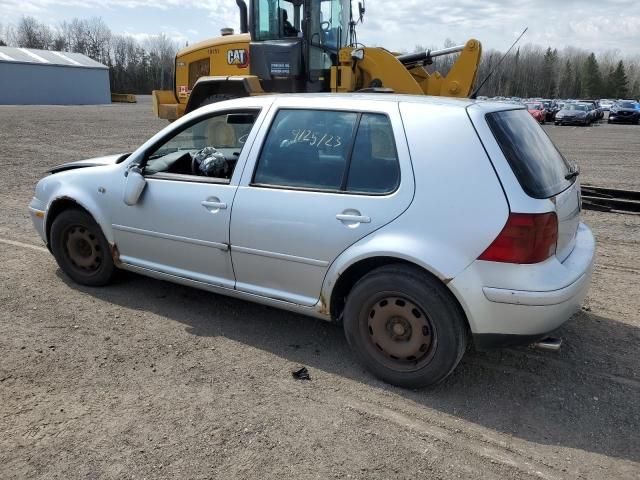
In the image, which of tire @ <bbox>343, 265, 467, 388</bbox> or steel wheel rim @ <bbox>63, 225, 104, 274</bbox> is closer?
tire @ <bbox>343, 265, 467, 388</bbox>

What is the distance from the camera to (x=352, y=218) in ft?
10.3

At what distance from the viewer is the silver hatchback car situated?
112 inches

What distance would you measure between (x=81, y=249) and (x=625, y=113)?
41387 mm

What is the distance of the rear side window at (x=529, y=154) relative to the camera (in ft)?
9.53

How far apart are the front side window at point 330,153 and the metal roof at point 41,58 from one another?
5777cm

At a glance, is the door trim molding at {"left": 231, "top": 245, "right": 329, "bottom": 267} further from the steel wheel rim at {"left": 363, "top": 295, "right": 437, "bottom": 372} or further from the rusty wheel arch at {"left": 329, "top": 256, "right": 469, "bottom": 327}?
the steel wheel rim at {"left": 363, "top": 295, "right": 437, "bottom": 372}

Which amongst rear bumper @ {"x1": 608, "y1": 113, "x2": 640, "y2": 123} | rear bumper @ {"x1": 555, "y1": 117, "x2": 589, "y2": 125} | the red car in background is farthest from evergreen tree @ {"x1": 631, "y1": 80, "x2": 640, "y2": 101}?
rear bumper @ {"x1": 555, "y1": 117, "x2": 589, "y2": 125}

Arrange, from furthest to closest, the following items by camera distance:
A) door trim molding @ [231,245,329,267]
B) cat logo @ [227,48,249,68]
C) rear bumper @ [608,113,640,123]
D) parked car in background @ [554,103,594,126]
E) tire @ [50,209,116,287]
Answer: rear bumper @ [608,113,640,123]
parked car in background @ [554,103,594,126]
cat logo @ [227,48,249,68]
tire @ [50,209,116,287]
door trim molding @ [231,245,329,267]

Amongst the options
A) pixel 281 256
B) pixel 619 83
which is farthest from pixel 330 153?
pixel 619 83

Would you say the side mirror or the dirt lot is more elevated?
the side mirror

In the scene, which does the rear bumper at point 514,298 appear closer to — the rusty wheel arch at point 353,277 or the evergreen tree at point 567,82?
the rusty wheel arch at point 353,277

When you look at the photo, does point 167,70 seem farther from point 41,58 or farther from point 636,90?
point 636,90

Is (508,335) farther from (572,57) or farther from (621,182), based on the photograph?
(572,57)

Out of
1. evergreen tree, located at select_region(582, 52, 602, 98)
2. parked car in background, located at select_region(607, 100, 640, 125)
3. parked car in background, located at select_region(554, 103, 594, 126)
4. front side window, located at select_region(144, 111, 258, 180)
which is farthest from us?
evergreen tree, located at select_region(582, 52, 602, 98)
